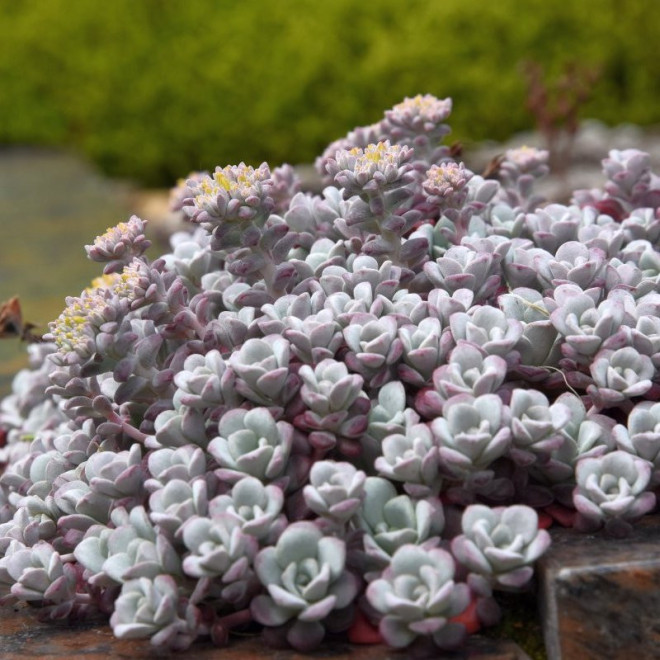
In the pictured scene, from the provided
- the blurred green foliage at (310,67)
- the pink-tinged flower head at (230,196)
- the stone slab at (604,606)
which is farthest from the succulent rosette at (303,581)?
the blurred green foliage at (310,67)

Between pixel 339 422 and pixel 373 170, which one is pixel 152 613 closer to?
pixel 339 422

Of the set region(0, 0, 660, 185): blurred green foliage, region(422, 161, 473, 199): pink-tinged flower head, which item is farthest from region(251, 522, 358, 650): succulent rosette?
region(0, 0, 660, 185): blurred green foliage

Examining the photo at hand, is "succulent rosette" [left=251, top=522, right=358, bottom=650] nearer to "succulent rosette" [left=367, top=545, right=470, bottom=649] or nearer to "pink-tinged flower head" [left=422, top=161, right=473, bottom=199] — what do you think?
"succulent rosette" [left=367, top=545, right=470, bottom=649]

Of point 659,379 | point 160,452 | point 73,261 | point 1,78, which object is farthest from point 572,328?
point 1,78

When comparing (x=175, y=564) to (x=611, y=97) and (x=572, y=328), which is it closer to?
(x=572, y=328)

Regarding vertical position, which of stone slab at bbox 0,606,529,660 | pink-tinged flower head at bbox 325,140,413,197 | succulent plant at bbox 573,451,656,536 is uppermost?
pink-tinged flower head at bbox 325,140,413,197
